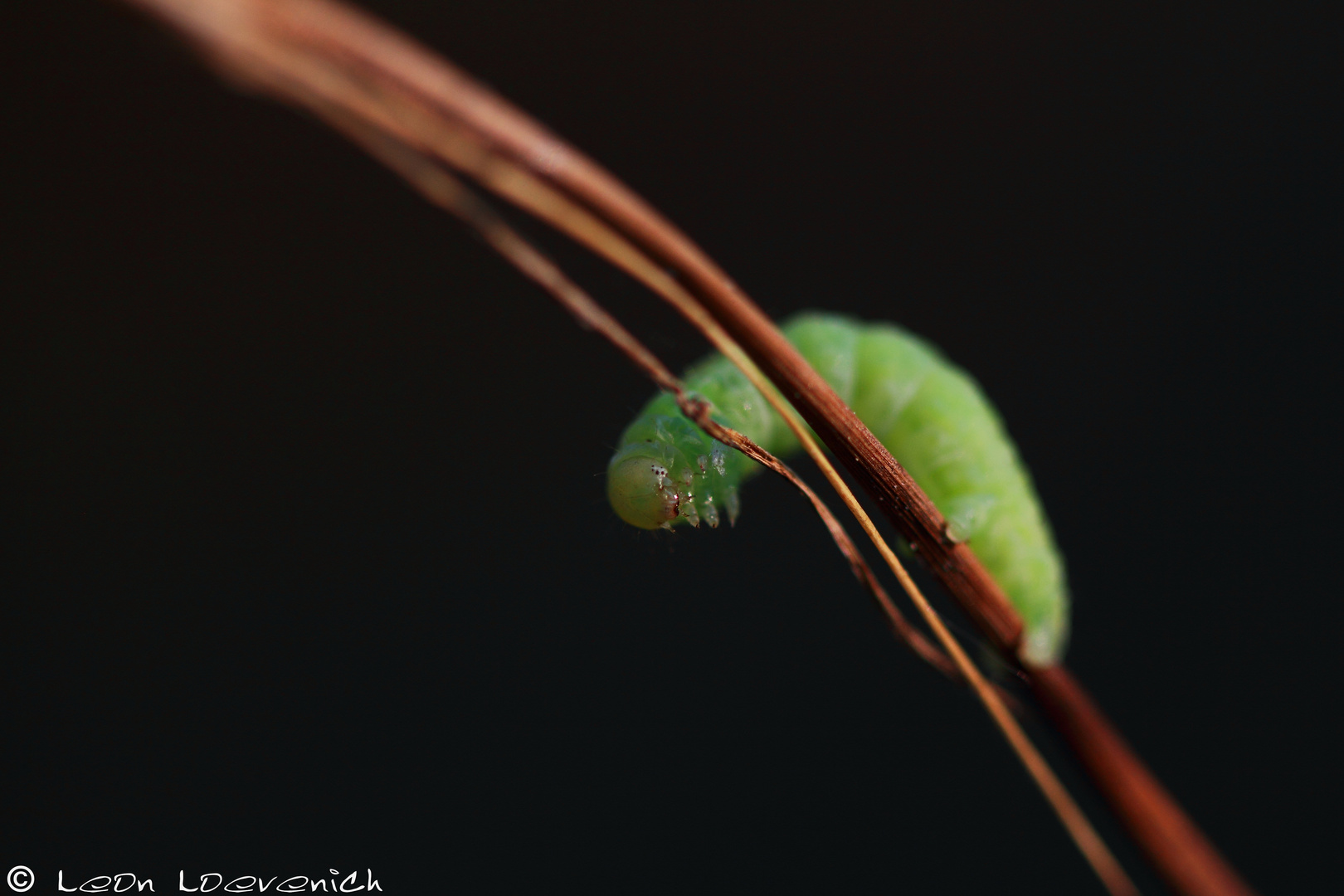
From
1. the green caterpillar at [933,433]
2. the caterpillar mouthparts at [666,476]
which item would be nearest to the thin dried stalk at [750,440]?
the caterpillar mouthparts at [666,476]

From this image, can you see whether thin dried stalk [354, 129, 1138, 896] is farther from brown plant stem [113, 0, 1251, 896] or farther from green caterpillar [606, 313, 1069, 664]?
green caterpillar [606, 313, 1069, 664]

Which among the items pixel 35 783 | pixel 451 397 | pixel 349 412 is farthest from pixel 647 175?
pixel 35 783

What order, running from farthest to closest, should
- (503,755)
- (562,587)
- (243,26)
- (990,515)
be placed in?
(562,587), (503,755), (990,515), (243,26)

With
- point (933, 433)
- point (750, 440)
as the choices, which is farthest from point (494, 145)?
point (933, 433)

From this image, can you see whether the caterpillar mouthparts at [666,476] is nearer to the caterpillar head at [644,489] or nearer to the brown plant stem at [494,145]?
the caterpillar head at [644,489]

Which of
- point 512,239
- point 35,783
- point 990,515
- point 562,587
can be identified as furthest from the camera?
point 562,587

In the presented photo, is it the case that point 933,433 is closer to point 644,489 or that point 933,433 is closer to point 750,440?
point 644,489

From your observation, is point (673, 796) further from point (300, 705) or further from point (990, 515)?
point (990, 515)

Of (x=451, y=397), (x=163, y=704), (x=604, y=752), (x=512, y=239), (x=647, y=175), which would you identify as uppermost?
(x=647, y=175)
